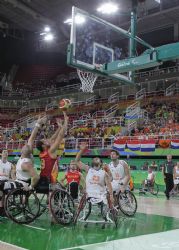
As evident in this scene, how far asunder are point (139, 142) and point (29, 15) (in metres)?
16.2

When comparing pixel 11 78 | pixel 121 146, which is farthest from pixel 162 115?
pixel 11 78

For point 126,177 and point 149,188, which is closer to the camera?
point 126,177

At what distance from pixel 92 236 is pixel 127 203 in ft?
9.09

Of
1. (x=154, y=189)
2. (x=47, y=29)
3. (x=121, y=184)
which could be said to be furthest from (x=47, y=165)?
(x=47, y=29)

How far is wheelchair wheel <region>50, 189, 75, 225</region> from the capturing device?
7.25 metres

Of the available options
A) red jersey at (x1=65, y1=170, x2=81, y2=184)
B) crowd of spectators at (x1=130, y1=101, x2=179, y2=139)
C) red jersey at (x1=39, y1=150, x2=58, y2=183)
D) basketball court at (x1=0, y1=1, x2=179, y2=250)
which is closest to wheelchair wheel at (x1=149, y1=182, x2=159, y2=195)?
crowd of spectators at (x1=130, y1=101, x2=179, y2=139)

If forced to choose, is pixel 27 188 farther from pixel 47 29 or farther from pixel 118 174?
pixel 47 29

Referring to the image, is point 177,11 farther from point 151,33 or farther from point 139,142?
point 139,142

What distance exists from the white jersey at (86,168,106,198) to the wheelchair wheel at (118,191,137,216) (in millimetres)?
1370

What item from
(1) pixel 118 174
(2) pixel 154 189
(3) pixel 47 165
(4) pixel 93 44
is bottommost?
(2) pixel 154 189

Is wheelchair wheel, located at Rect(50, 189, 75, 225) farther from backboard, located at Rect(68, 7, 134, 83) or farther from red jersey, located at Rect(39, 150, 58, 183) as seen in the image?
backboard, located at Rect(68, 7, 134, 83)

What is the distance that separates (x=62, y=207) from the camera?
7.38m

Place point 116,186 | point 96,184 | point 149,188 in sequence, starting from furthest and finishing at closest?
point 149,188
point 116,186
point 96,184

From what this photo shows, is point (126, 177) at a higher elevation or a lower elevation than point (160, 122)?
lower
